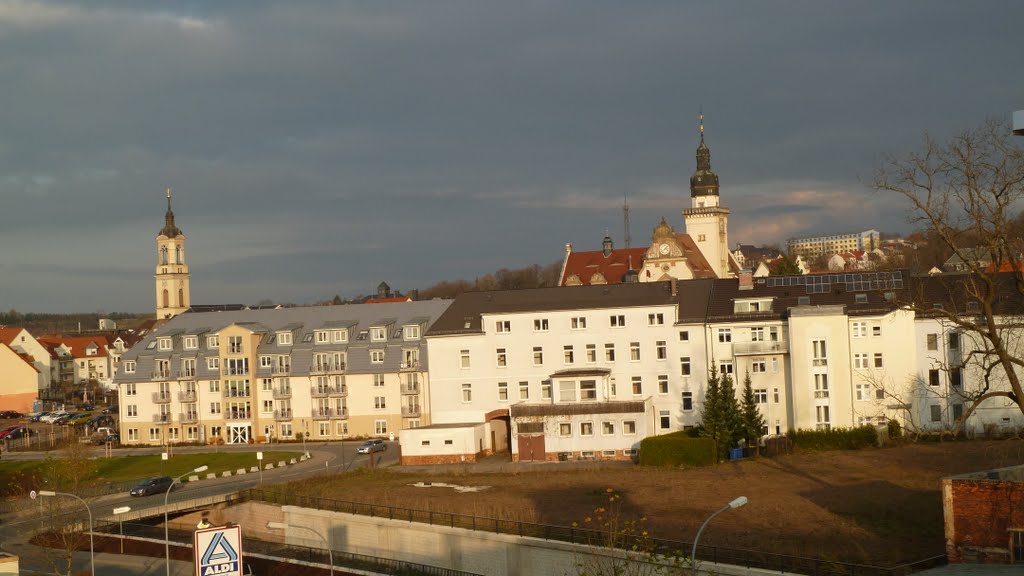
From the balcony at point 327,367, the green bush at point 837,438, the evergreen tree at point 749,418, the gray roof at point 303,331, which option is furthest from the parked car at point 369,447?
the green bush at point 837,438

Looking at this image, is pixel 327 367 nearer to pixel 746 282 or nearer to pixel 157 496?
pixel 157 496

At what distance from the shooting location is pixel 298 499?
1948 inches

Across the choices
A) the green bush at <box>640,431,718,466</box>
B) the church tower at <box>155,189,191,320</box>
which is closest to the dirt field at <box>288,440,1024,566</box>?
the green bush at <box>640,431,718,466</box>

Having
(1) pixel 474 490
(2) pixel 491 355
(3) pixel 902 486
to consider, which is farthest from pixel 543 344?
(3) pixel 902 486

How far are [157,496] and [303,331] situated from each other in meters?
25.7

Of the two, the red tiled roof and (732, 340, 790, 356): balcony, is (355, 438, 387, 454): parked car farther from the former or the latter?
the red tiled roof

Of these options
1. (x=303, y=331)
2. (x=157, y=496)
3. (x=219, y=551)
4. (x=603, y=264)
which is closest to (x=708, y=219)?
(x=603, y=264)

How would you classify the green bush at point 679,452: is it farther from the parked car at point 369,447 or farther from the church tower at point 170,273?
the church tower at point 170,273

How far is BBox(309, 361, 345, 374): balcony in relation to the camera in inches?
3011

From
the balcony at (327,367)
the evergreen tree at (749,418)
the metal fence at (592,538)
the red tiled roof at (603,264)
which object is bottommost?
the metal fence at (592,538)

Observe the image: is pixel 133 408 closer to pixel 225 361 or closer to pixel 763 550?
pixel 225 361

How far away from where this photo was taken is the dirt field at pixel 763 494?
36969 millimetres

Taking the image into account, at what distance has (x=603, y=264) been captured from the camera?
12150cm

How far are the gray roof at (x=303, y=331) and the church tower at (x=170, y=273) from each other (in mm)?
38502
